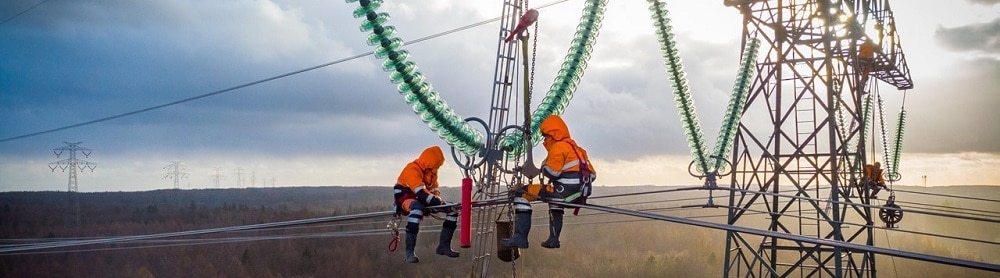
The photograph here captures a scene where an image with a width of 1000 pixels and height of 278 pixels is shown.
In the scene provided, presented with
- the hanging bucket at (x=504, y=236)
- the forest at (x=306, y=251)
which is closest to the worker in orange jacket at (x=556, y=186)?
the hanging bucket at (x=504, y=236)

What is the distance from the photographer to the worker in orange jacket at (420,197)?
9203mm

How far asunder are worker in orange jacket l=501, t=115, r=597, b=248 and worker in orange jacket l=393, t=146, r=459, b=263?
1069 millimetres

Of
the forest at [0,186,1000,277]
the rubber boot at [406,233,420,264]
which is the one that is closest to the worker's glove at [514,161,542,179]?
the rubber boot at [406,233,420,264]

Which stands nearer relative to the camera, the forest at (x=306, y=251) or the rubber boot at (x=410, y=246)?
the rubber boot at (x=410, y=246)

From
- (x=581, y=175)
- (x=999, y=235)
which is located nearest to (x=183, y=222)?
(x=581, y=175)

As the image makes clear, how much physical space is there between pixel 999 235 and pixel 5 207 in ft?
250

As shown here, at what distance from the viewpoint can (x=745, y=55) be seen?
1576 cm

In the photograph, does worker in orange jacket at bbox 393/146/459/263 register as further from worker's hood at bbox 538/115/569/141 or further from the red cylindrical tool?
worker's hood at bbox 538/115/569/141

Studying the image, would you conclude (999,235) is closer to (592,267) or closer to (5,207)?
(592,267)

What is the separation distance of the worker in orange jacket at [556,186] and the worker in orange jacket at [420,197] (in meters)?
1.07

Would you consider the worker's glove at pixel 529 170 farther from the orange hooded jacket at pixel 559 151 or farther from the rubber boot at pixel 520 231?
the rubber boot at pixel 520 231

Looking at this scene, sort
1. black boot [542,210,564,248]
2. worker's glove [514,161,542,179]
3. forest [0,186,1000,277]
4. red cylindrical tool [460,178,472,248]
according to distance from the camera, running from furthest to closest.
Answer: forest [0,186,1000,277] < worker's glove [514,161,542,179] < black boot [542,210,564,248] < red cylindrical tool [460,178,472,248]

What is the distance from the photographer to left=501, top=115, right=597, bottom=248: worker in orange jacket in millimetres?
8297

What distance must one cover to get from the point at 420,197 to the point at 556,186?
1.89m
